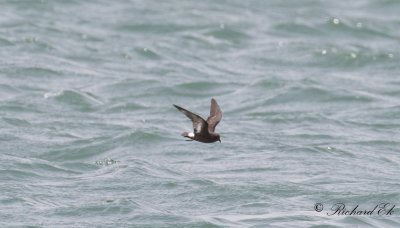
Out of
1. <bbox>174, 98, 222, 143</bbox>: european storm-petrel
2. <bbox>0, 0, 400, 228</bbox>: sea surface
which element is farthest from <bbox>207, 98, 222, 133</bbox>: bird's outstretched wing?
<bbox>0, 0, 400, 228</bbox>: sea surface

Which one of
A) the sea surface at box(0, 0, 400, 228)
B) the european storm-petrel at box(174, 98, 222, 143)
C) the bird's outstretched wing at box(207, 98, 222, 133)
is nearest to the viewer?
the european storm-petrel at box(174, 98, 222, 143)

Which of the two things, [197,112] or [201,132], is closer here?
[201,132]

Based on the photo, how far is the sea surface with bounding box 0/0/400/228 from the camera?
467 inches

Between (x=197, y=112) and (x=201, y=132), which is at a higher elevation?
(x=201, y=132)

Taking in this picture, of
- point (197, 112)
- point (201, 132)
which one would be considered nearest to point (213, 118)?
point (201, 132)

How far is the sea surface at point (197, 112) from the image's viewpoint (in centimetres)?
1185

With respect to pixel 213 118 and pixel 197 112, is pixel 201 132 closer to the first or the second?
pixel 213 118

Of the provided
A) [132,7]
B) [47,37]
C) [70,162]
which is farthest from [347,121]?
[132,7]

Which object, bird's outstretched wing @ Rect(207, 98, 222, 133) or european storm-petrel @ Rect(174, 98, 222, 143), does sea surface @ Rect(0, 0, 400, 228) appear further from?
european storm-petrel @ Rect(174, 98, 222, 143)

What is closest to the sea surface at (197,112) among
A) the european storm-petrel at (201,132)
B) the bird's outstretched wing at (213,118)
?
the bird's outstretched wing at (213,118)

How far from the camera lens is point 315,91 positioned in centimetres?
1841

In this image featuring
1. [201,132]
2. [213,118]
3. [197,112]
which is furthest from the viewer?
[197,112]

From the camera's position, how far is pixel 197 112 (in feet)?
55.7

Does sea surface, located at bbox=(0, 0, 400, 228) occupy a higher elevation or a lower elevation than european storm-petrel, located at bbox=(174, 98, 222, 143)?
lower
